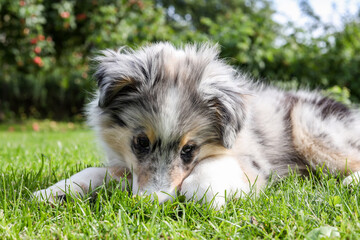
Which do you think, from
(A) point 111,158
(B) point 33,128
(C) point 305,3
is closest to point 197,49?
(A) point 111,158

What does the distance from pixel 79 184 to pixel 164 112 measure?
0.73m

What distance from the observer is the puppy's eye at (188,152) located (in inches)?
92.7

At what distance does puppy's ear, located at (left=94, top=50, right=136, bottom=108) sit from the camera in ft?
7.96

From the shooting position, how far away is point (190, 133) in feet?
7.79

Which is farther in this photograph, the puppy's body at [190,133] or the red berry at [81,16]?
the red berry at [81,16]

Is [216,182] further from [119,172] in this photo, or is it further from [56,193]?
[56,193]

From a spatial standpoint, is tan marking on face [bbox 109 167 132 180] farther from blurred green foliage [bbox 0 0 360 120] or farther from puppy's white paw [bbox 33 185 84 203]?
blurred green foliage [bbox 0 0 360 120]

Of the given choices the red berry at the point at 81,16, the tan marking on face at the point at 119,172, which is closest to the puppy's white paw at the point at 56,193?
the tan marking on face at the point at 119,172

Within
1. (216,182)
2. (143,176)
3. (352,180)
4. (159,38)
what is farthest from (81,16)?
(352,180)

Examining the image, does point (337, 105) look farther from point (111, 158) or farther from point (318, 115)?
point (111, 158)

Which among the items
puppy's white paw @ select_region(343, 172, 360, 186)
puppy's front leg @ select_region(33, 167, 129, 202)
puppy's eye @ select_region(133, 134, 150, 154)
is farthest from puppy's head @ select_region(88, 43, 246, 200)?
puppy's white paw @ select_region(343, 172, 360, 186)

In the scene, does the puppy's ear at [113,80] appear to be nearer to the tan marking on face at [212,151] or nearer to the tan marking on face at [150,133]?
the tan marking on face at [150,133]

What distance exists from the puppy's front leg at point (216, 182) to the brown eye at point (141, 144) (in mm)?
311

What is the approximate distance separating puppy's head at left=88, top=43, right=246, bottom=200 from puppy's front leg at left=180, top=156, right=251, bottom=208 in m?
0.07
